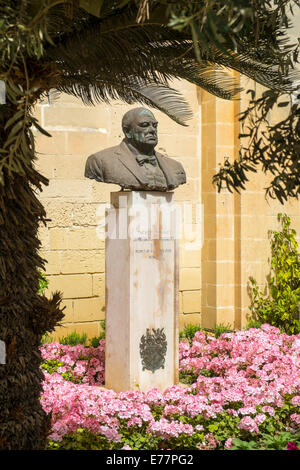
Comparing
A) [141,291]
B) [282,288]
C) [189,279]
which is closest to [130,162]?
[141,291]

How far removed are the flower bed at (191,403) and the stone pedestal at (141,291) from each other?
371 millimetres

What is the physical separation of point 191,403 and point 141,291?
116 cm

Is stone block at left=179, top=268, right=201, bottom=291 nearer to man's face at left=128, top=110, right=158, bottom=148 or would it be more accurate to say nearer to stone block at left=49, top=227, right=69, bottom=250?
stone block at left=49, top=227, right=69, bottom=250

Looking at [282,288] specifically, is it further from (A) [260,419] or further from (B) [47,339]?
(A) [260,419]

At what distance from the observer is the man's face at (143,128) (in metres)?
5.64

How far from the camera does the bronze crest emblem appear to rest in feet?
18.3

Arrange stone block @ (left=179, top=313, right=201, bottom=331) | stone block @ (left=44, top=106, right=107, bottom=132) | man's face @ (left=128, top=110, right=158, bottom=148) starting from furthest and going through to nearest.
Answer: stone block @ (left=179, top=313, right=201, bottom=331)
stone block @ (left=44, top=106, right=107, bottom=132)
man's face @ (left=128, top=110, right=158, bottom=148)

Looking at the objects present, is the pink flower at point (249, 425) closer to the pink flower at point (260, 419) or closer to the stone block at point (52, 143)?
the pink flower at point (260, 419)

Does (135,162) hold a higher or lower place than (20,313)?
higher

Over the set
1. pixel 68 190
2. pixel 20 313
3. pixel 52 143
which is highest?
pixel 52 143

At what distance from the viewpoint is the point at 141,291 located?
217 inches

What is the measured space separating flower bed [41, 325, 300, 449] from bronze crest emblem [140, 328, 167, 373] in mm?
411

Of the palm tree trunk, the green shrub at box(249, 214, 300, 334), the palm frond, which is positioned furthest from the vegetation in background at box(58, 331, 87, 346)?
the palm tree trunk
